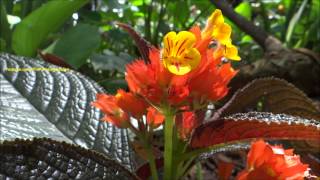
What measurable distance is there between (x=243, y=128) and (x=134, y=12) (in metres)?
1.39

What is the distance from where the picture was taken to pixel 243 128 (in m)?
0.56

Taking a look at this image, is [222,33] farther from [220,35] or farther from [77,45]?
[77,45]

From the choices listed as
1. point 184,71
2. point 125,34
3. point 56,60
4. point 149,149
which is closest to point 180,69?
point 184,71

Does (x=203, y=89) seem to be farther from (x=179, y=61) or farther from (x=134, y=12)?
(x=134, y=12)

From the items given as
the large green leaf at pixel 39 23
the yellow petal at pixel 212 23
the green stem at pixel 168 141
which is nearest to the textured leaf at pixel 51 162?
the green stem at pixel 168 141

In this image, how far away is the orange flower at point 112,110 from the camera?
22.6 inches

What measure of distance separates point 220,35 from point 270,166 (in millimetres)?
139

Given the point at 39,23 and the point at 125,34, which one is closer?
the point at 39,23

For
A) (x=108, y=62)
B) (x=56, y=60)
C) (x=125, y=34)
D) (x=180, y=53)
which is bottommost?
(x=180, y=53)

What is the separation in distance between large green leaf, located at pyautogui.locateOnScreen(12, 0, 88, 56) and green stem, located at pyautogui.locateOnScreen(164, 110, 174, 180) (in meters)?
0.64

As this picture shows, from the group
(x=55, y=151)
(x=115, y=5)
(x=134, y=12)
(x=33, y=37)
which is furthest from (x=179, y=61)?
(x=134, y=12)

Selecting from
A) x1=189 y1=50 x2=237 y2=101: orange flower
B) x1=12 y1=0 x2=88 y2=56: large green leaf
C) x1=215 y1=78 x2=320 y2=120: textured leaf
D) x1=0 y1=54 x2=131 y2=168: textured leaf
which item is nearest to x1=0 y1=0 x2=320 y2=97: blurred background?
x1=12 y1=0 x2=88 y2=56: large green leaf

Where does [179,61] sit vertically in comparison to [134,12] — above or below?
below

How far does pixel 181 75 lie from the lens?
0.50 metres
